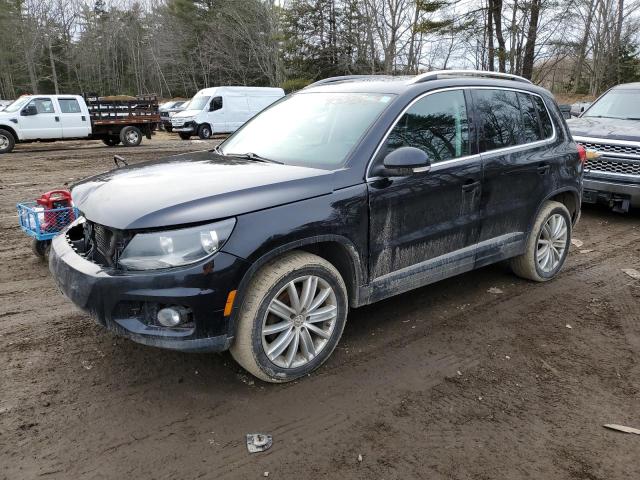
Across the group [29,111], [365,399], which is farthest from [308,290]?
[29,111]

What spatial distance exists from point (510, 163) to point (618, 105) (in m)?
6.02

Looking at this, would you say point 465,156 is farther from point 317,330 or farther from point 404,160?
point 317,330

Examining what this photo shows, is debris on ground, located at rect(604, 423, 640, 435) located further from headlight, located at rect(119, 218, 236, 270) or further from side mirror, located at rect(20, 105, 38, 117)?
side mirror, located at rect(20, 105, 38, 117)

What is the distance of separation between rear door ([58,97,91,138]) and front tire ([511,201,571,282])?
56.1 feet

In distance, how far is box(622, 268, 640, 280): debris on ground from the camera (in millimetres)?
5270

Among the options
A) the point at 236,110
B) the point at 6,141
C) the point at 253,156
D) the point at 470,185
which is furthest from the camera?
the point at 236,110

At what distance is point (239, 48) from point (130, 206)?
5179 cm

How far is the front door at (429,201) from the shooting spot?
11.4ft

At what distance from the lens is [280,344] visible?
3.10 m

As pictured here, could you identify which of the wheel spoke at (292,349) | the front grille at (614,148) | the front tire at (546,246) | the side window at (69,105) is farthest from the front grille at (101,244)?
the side window at (69,105)

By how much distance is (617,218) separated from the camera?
7812mm

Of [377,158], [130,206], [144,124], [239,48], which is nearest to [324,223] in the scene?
[377,158]

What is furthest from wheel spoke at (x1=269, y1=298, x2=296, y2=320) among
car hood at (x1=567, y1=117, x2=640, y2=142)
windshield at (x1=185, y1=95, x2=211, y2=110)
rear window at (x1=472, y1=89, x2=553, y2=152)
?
windshield at (x1=185, y1=95, x2=211, y2=110)

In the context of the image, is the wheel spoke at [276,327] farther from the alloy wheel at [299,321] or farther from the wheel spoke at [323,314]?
the wheel spoke at [323,314]
